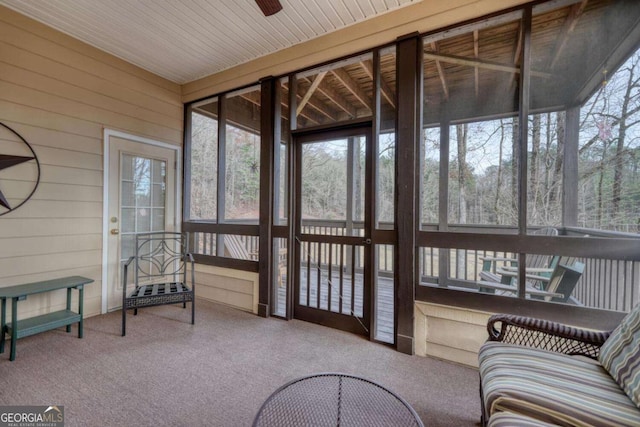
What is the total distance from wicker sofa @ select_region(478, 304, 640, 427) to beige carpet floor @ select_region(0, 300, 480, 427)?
546mm

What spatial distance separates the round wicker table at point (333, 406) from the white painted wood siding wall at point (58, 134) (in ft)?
9.05

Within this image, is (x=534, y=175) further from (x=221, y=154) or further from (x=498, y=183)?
(x=221, y=154)

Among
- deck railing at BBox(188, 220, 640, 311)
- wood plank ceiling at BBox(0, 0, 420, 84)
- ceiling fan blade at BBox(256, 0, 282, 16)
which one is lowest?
deck railing at BBox(188, 220, 640, 311)

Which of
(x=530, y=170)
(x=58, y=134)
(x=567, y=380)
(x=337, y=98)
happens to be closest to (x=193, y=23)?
(x=337, y=98)

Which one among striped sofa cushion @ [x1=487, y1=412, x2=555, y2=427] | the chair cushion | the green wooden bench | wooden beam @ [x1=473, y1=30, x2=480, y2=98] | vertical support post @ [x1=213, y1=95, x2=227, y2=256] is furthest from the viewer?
vertical support post @ [x1=213, y1=95, x2=227, y2=256]

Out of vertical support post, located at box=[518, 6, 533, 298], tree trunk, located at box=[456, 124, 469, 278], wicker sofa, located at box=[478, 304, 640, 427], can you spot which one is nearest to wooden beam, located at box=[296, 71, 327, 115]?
tree trunk, located at box=[456, 124, 469, 278]

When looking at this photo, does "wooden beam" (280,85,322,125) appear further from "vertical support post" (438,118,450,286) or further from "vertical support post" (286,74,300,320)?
"vertical support post" (438,118,450,286)

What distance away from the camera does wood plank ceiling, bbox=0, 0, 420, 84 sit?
2498mm

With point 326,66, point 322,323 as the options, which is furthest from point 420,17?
point 322,323

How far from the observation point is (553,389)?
47.6 inches

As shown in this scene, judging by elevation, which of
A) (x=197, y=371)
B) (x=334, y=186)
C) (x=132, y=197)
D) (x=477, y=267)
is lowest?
(x=197, y=371)

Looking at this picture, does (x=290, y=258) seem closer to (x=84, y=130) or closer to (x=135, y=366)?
(x=135, y=366)

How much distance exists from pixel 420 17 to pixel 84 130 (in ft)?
11.6

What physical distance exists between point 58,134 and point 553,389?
429 centimetres
